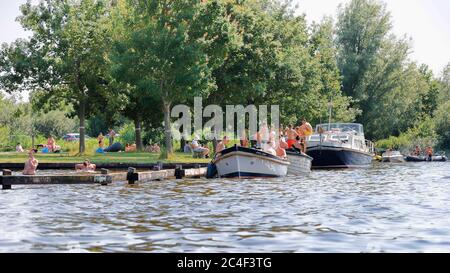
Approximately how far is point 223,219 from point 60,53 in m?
33.9

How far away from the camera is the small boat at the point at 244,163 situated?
32938 mm

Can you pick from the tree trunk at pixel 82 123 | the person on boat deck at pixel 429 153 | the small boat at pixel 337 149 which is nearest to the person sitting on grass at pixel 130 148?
the tree trunk at pixel 82 123

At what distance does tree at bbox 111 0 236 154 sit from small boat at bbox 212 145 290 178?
1041 centimetres

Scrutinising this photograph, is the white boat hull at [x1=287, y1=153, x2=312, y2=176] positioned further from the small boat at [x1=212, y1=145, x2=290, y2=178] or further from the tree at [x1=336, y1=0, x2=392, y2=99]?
the tree at [x1=336, y1=0, x2=392, y2=99]

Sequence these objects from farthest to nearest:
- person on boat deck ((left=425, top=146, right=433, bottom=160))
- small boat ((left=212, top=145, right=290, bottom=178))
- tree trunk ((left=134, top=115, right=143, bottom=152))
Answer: person on boat deck ((left=425, top=146, right=433, bottom=160))
tree trunk ((left=134, top=115, right=143, bottom=152))
small boat ((left=212, top=145, right=290, bottom=178))

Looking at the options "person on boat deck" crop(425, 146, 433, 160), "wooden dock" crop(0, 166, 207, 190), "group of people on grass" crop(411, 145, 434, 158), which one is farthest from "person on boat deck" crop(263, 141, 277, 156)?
"group of people on grass" crop(411, 145, 434, 158)

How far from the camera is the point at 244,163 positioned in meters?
33.2

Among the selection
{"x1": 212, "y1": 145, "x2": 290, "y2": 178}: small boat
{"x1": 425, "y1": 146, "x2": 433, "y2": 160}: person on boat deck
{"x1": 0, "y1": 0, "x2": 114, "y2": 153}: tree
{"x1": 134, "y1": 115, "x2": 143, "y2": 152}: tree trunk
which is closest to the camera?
{"x1": 212, "y1": 145, "x2": 290, "y2": 178}: small boat

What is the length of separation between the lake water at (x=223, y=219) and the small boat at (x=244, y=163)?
4.98 metres

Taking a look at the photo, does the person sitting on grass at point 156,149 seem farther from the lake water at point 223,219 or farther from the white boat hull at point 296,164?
the lake water at point 223,219

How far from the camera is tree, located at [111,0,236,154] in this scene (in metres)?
42.9

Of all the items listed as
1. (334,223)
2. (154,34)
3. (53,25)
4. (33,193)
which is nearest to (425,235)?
(334,223)
